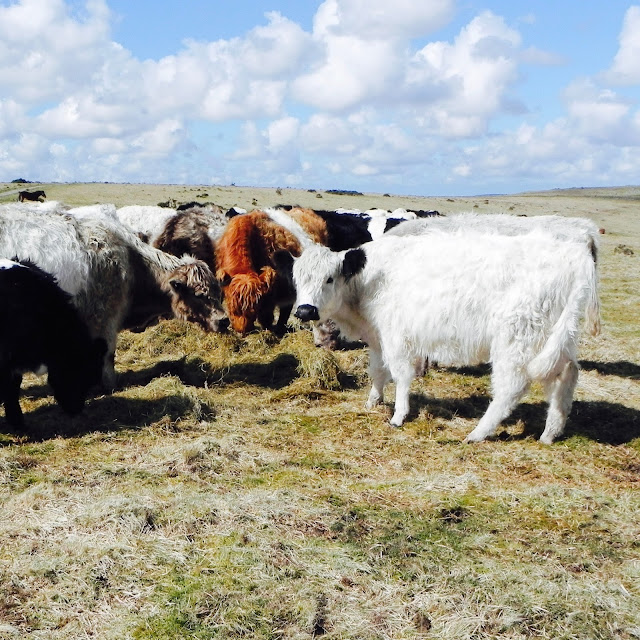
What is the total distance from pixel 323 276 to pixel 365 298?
1.93 ft

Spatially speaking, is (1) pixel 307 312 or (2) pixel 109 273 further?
(2) pixel 109 273

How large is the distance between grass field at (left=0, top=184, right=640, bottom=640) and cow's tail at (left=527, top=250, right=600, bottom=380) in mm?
850

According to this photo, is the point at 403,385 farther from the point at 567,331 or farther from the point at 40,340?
the point at 40,340

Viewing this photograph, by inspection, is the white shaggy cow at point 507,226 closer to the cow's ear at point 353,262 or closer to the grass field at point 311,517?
the cow's ear at point 353,262

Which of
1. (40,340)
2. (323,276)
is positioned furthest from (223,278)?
(40,340)

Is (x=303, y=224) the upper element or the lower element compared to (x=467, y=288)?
upper

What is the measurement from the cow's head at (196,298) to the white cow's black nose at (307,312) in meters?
1.90

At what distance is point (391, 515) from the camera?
4707 mm

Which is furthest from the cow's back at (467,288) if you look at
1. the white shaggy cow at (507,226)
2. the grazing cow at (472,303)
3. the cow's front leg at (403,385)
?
the white shaggy cow at (507,226)

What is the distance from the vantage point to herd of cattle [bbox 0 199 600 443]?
608 cm

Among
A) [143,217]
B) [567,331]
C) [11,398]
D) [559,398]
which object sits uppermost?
[143,217]

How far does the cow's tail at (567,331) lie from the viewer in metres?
5.92

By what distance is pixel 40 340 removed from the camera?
6395 millimetres

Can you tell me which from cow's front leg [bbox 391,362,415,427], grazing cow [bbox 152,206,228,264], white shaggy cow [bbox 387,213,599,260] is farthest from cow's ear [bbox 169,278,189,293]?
white shaggy cow [bbox 387,213,599,260]
